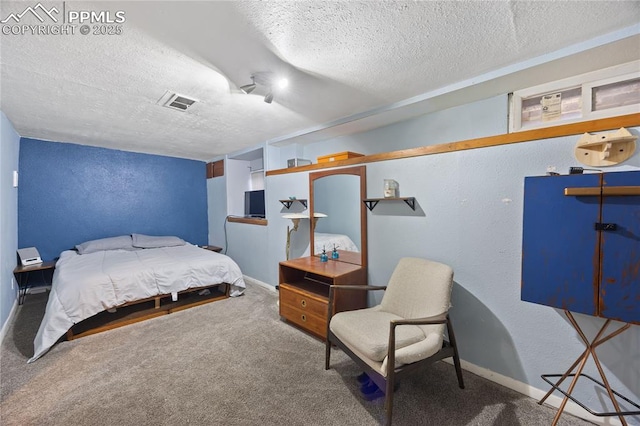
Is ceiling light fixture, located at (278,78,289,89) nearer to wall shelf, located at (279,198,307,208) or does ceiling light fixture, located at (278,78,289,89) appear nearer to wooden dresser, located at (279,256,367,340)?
wall shelf, located at (279,198,307,208)

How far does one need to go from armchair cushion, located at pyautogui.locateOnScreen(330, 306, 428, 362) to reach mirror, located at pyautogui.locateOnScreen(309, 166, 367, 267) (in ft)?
2.20

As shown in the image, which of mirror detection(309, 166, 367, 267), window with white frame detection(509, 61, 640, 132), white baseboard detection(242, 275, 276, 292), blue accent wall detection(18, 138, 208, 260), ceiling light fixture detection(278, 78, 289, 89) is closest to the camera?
window with white frame detection(509, 61, 640, 132)

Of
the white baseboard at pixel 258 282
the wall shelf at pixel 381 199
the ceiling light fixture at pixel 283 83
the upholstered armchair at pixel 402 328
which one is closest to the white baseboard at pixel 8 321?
the white baseboard at pixel 258 282

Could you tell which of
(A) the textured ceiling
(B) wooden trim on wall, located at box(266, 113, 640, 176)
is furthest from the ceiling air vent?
(B) wooden trim on wall, located at box(266, 113, 640, 176)

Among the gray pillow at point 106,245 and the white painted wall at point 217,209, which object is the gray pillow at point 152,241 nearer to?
the gray pillow at point 106,245

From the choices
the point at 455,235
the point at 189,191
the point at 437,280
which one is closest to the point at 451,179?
the point at 455,235

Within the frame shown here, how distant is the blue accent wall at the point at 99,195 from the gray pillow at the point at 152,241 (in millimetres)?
424

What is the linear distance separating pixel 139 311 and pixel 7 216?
1863 millimetres

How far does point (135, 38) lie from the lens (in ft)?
5.03

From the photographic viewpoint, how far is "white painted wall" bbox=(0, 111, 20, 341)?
2.68 meters

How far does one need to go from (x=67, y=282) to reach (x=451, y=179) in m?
3.79

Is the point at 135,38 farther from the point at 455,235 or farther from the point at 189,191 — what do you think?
the point at 189,191

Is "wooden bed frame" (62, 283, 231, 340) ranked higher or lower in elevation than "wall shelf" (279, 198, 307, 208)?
lower

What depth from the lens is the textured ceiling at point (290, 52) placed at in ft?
4.43
